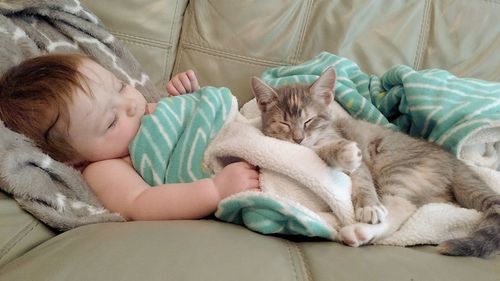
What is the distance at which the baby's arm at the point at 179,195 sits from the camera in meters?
1.01

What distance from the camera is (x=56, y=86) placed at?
3.67 feet

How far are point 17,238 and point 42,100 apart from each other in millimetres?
385

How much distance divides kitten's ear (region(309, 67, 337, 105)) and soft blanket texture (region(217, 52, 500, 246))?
7cm

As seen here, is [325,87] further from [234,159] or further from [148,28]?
[148,28]

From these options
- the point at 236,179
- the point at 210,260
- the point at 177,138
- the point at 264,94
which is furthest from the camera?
the point at 264,94

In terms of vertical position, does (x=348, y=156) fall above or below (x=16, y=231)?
above

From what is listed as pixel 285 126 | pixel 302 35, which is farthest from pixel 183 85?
pixel 302 35

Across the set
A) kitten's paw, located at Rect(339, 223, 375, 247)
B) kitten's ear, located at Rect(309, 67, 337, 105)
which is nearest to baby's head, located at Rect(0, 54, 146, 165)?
kitten's ear, located at Rect(309, 67, 337, 105)

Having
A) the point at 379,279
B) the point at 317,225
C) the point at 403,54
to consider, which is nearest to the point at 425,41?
the point at 403,54

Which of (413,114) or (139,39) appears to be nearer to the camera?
(413,114)

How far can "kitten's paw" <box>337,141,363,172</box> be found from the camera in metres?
0.94

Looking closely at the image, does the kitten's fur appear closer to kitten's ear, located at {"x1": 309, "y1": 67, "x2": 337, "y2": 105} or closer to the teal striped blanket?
kitten's ear, located at {"x1": 309, "y1": 67, "x2": 337, "y2": 105}

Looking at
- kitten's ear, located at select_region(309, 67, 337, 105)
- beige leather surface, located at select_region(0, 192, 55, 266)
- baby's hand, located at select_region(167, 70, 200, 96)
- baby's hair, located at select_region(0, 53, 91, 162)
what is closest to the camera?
beige leather surface, located at select_region(0, 192, 55, 266)

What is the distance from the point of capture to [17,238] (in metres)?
0.87
